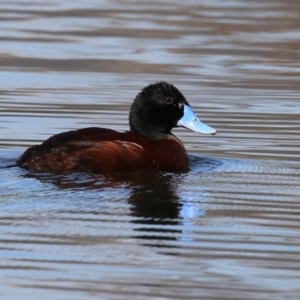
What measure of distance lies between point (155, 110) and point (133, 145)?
2.17ft

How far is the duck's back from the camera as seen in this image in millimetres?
8516

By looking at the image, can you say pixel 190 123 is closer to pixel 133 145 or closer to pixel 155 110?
pixel 155 110

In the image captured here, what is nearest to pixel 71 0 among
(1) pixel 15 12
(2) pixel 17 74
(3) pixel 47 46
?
(1) pixel 15 12

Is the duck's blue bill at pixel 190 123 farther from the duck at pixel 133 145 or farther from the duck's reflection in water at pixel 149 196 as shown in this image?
the duck's reflection in water at pixel 149 196

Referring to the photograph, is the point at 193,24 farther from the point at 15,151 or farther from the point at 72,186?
the point at 72,186

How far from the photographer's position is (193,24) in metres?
18.9

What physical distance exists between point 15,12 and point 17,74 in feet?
20.0

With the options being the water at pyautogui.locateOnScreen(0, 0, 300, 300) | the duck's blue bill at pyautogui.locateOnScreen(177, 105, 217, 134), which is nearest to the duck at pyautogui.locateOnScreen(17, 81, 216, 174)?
the duck's blue bill at pyautogui.locateOnScreen(177, 105, 217, 134)

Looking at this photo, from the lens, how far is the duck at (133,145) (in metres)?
8.54

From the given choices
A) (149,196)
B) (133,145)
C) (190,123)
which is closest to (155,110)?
(190,123)

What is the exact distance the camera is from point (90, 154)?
8570mm

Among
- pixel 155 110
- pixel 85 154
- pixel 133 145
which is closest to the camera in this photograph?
pixel 85 154

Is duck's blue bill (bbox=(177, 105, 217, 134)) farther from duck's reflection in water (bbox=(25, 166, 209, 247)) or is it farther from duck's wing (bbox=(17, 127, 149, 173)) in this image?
duck's wing (bbox=(17, 127, 149, 173))

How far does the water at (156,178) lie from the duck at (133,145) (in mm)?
130
